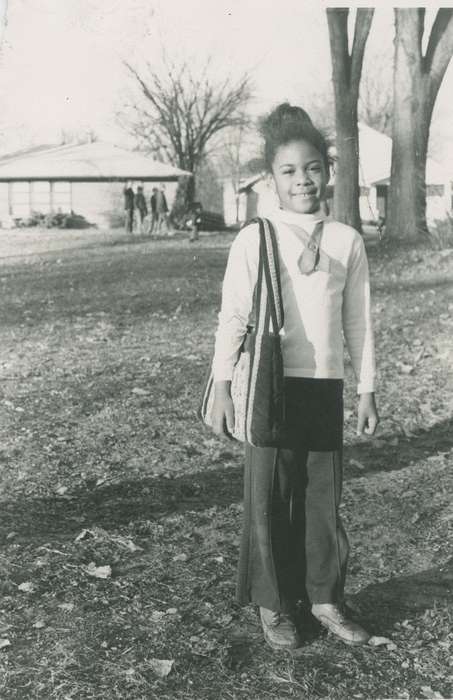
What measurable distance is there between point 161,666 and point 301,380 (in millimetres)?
1134

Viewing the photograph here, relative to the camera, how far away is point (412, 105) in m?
16.4

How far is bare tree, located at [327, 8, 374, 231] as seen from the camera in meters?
17.2

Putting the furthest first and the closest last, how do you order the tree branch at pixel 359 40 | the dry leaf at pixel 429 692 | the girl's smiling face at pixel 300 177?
the tree branch at pixel 359 40 → the girl's smiling face at pixel 300 177 → the dry leaf at pixel 429 692

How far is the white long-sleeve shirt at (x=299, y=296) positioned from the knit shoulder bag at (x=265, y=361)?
0.14ft

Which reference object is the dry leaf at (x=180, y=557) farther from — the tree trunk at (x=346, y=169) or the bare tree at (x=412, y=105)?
the tree trunk at (x=346, y=169)

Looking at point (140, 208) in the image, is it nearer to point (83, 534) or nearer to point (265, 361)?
point (83, 534)

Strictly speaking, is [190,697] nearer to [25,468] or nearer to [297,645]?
[297,645]

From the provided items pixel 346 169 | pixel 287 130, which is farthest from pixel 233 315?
pixel 346 169

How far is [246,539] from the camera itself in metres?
3.28

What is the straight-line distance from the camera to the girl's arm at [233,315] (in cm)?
306

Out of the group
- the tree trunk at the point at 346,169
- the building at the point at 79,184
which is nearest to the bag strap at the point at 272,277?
the tree trunk at the point at 346,169

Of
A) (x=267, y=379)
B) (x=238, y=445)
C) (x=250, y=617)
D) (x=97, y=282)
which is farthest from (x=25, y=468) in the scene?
(x=97, y=282)

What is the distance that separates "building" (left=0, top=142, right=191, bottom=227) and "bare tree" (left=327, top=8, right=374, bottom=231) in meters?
24.7

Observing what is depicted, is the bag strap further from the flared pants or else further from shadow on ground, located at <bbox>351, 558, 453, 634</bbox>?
shadow on ground, located at <bbox>351, 558, 453, 634</bbox>
